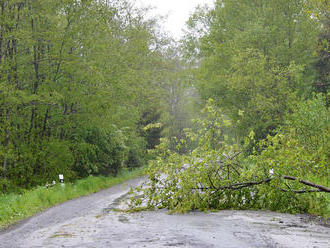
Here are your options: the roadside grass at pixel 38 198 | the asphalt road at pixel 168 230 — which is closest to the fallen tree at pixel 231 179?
the asphalt road at pixel 168 230

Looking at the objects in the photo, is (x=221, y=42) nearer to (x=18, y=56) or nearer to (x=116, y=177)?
(x=116, y=177)

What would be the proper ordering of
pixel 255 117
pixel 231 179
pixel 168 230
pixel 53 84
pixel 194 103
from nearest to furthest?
pixel 168 230
pixel 231 179
pixel 53 84
pixel 255 117
pixel 194 103

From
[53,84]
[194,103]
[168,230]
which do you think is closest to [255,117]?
[194,103]

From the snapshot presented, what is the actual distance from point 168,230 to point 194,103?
91.2 ft

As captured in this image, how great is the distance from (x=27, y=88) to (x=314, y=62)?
60.5ft

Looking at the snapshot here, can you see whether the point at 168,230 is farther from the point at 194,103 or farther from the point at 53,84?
the point at 194,103

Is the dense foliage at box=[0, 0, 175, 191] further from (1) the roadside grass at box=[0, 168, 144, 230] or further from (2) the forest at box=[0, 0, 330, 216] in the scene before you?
(1) the roadside grass at box=[0, 168, 144, 230]

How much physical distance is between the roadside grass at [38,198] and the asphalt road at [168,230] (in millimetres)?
897

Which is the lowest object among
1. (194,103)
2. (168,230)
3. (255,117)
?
(168,230)

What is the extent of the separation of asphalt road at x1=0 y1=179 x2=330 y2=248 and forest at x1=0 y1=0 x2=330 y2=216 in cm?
95

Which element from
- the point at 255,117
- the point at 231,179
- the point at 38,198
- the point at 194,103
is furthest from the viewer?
the point at 194,103

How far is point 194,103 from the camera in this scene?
A: 119 feet

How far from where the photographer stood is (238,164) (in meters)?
11.9

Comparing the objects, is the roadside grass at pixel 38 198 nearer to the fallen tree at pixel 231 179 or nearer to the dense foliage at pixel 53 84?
the dense foliage at pixel 53 84
